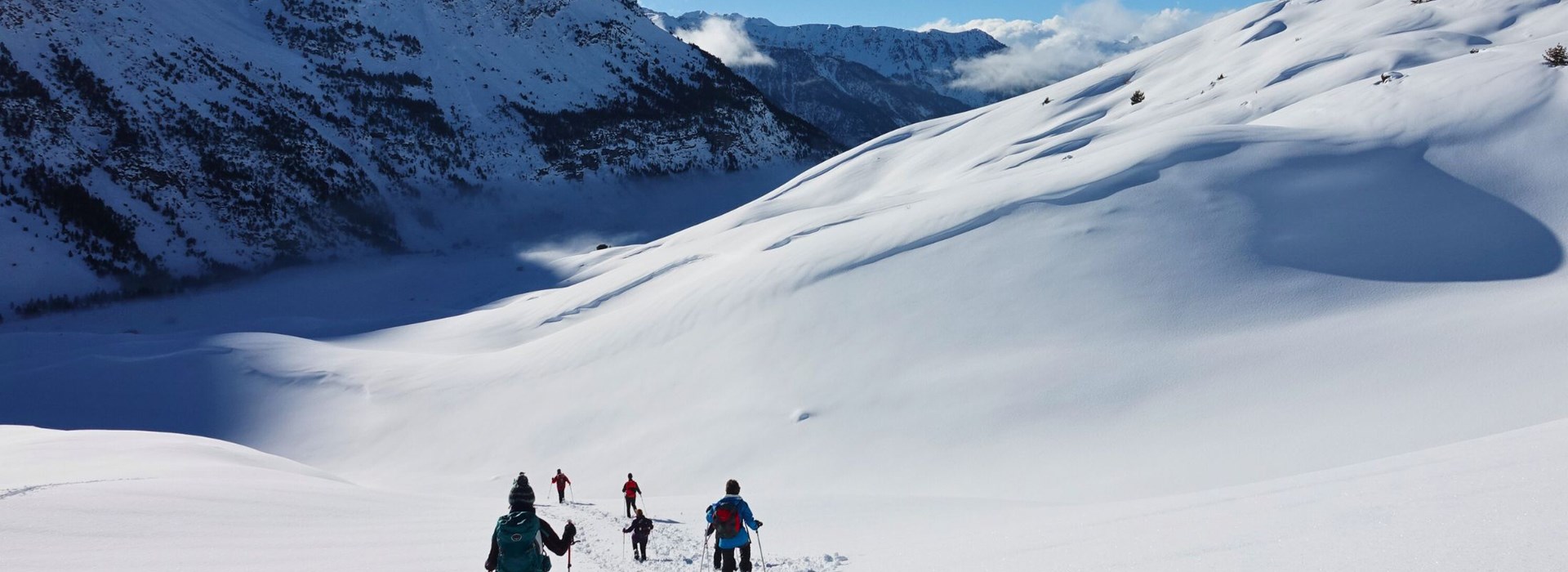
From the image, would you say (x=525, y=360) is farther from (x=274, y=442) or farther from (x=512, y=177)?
(x=512, y=177)

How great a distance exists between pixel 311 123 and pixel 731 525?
8392 centimetres

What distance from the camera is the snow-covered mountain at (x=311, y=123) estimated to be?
5609 centimetres

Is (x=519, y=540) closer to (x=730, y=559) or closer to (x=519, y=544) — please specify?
(x=519, y=544)

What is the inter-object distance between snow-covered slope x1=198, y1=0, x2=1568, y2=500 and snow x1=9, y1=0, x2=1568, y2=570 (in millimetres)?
74

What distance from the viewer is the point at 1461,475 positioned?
5.87 m

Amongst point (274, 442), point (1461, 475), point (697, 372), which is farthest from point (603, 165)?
point (1461, 475)

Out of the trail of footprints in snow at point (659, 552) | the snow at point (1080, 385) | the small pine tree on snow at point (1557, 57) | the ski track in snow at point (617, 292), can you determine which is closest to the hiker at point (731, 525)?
the trail of footprints in snow at point (659, 552)

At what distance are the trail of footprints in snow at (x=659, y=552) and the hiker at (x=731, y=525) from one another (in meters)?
0.44

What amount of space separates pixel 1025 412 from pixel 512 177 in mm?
78341

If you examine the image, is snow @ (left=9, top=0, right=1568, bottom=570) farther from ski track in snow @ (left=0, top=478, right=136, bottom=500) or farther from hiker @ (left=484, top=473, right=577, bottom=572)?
hiker @ (left=484, top=473, right=577, bottom=572)

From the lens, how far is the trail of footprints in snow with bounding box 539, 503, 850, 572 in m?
8.05

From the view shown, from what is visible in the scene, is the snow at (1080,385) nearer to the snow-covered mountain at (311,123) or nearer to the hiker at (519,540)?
the hiker at (519,540)

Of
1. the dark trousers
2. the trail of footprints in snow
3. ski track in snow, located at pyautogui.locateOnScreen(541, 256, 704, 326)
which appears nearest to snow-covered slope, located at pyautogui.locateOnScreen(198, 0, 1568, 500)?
the trail of footprints in snow

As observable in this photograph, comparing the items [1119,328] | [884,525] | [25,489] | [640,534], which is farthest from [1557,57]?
[25,489]
